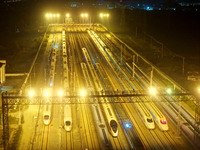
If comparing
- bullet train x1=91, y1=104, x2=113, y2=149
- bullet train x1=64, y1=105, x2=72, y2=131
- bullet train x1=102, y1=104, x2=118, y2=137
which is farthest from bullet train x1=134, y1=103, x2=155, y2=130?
bullet train x1=64, y1=105, x2=72, y2=131

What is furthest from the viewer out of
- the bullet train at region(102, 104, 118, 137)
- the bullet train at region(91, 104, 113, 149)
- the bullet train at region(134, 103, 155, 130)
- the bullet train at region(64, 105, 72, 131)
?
the bullet train at region(134, 103, 155, 130)

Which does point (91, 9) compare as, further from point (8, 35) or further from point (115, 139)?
point (115, 139)

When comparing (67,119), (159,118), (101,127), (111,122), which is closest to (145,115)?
(159,118)

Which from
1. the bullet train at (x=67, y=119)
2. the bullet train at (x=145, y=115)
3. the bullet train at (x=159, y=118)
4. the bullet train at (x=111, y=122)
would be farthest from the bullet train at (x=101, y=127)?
the bullet train at (x=159, y=118)

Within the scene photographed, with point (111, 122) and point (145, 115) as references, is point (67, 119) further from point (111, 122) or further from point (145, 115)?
point (145, 115)

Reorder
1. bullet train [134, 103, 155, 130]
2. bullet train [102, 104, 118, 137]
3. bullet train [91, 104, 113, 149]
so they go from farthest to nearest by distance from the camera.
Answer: bullet train [134, 103, 155, 130] < bullet train [102, 104, 118, 137] < bullet train [91, 104, 113, 149]

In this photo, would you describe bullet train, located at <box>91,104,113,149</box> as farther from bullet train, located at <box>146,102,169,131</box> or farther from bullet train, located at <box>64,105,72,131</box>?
bullet train, located at <box>146,102,169,131</box>

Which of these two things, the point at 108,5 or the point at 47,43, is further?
the point at 108,5

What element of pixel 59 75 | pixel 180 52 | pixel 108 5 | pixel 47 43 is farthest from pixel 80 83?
pixel 108 5
